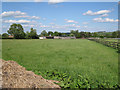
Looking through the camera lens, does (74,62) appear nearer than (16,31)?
Yes

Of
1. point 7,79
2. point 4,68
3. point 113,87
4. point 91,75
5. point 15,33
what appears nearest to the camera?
point 7,79

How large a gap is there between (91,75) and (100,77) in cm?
35

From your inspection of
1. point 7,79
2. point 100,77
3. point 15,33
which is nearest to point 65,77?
point 100,77

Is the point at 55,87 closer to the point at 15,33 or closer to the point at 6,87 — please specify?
the point at 6,87

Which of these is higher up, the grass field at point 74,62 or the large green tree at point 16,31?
the large green tree at point 16,31

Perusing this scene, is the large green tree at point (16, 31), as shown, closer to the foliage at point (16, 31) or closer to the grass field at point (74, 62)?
the foliage at point (16, 31)

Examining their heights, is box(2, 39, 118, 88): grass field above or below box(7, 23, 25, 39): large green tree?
below

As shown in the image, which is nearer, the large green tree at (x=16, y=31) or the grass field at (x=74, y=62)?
the grass field at (x=74, y=62)

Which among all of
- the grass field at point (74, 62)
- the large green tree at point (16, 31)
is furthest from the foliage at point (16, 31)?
the grass field at point (74, 62)

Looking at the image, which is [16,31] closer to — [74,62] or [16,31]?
[16,31]

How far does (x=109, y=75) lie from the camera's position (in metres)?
5.06

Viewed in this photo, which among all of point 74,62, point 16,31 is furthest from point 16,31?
point 74,62

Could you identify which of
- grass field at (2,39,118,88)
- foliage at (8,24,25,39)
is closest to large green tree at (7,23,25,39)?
foliage at (8,24,25,39)

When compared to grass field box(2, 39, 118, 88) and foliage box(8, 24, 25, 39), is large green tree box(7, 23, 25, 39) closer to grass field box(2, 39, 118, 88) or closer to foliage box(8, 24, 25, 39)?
foliage box(8, 24, 25, 39)
